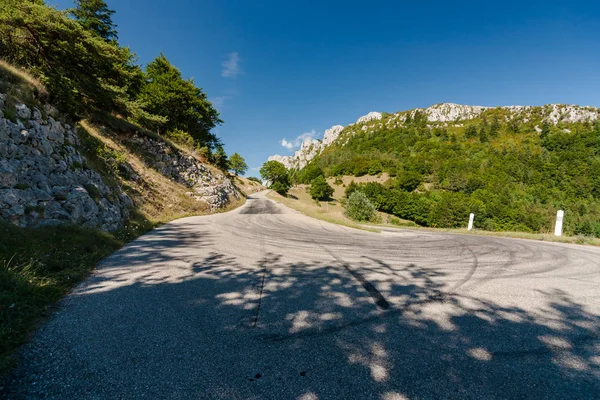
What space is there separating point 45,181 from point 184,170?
17.7 m

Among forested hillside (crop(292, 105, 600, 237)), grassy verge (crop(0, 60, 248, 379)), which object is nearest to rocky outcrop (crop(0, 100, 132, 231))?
grassy verge (crop(0, 60, 248, 379))

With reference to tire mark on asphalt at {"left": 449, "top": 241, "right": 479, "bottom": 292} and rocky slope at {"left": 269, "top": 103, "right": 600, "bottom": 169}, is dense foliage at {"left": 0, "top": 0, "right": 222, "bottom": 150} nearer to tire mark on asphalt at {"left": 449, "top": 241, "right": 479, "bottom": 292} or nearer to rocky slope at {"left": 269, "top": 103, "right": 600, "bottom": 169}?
tire mark on asphalt at {"left": 449, "top": 241, "right": 479, "bottom": 292}

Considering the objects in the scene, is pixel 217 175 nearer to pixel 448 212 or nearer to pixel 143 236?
pixel 143 236

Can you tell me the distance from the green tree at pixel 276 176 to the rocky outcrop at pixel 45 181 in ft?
187

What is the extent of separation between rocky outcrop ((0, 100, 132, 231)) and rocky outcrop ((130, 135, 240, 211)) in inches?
457

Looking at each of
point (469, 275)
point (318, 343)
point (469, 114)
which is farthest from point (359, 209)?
point (469, 114)

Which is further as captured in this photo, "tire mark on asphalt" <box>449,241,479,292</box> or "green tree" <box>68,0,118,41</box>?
"green tree" <box>68,0,118,41</box>

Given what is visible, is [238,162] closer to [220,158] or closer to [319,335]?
[220,158]

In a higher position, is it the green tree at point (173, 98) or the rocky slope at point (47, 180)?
the green tree at point (173, 98)

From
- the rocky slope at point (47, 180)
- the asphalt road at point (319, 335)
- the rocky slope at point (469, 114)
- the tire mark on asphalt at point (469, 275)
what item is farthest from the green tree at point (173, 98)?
the rocky slope at point (469, 114)

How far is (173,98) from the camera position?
93.0 ft

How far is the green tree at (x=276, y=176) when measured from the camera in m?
68.0

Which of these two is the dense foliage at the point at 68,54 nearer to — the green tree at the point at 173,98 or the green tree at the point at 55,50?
the green tree at the point at 55,50

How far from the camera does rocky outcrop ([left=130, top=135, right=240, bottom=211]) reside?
73.0 ft
